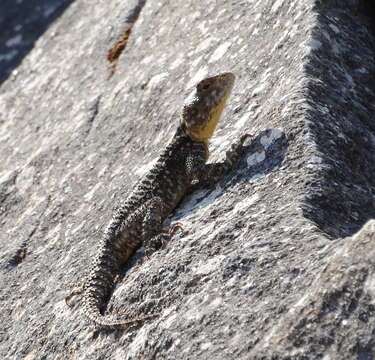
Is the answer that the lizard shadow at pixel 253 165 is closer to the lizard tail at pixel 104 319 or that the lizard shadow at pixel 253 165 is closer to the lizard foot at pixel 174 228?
the lizard foot at pixel 174 228

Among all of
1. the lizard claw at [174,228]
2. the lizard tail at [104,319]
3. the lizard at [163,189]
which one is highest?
the lizard tail at [104,319]

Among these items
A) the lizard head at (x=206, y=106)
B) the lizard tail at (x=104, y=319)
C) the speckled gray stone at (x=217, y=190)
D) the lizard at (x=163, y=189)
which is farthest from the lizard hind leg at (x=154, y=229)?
the lizard head at (x=206, y=106)

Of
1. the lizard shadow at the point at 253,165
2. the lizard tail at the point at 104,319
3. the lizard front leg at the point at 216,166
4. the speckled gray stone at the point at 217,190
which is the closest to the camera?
the speckled gray stone at the point at 217,190

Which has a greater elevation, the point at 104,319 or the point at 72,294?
the point at 104,319

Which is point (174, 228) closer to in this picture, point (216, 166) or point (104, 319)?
point (216, 166)

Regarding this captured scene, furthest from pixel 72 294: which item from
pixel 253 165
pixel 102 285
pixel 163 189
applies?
pixel 253 165

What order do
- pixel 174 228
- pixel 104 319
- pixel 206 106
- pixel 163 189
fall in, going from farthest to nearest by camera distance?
pixel 206 106, pixel 163 189, pixel 174 228, pixel 104 319
